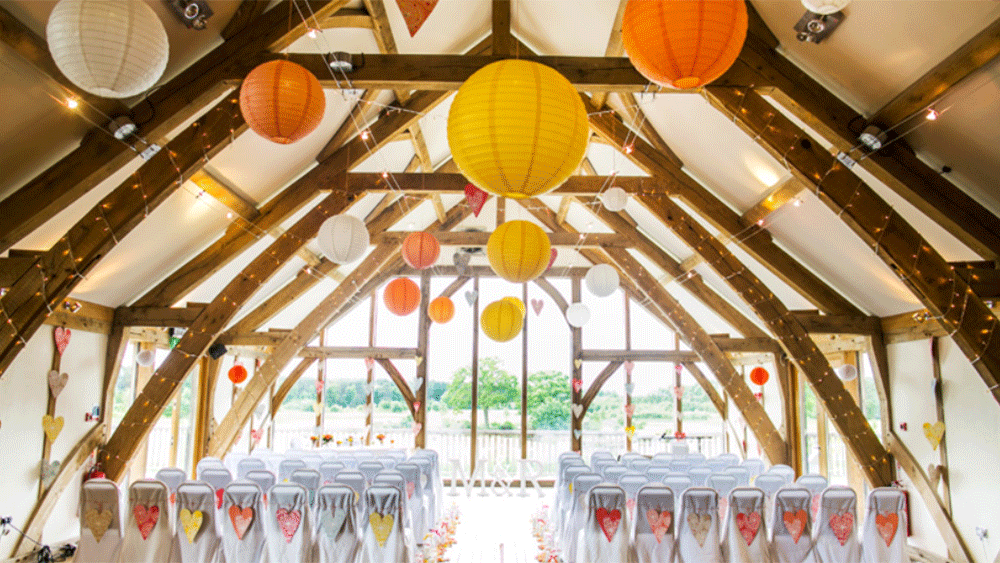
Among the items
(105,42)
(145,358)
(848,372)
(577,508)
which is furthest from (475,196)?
(848,372)

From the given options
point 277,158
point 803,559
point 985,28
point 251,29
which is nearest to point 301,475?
point 277,158

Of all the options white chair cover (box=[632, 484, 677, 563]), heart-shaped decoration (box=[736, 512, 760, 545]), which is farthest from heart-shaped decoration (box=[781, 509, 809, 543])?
white chair cover (box=[632, 484, 677, 563])

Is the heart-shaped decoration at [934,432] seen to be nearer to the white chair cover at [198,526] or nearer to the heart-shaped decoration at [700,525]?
the heart-shaped decoration at [700,525]

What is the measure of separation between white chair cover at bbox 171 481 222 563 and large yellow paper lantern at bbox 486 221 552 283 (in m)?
2.80

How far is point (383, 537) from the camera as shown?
4.57 meters

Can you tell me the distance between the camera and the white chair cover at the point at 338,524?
4.58 meters

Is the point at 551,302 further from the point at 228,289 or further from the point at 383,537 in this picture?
the point at 383,537

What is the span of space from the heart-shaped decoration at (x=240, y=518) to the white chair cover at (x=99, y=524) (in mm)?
830

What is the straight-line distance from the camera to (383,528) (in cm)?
458

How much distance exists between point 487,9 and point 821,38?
337 centimetres

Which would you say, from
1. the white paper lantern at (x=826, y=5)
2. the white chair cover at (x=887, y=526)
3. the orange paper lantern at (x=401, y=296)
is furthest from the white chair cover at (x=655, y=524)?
the orange paper lantern at (x=401, y=296)

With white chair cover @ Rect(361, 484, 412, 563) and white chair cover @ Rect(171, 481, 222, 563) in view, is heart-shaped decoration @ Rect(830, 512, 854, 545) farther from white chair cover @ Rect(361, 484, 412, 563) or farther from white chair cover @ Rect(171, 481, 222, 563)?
white chair cover @ Rect(171, 481, 222, 563)

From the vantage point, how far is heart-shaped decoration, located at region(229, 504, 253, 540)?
4.56 metres

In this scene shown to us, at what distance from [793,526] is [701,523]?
718 mm
